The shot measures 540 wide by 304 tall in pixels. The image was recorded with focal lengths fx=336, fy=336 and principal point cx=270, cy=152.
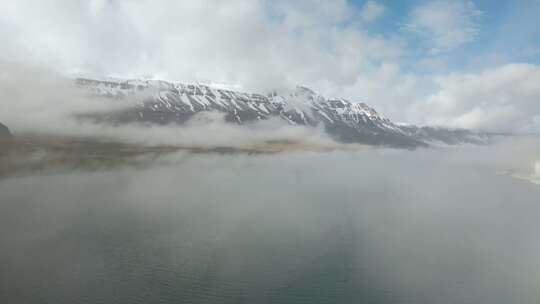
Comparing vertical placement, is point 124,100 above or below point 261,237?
above

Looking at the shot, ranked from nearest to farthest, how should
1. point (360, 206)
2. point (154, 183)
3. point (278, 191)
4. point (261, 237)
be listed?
point (261, 237)
point (360, 206)
point (278, 191)
point (154, 183)

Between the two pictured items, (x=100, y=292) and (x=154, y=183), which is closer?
(x=100, y=292)

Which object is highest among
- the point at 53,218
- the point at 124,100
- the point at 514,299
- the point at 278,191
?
the point at 124,100

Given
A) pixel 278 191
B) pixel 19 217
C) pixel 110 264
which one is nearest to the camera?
pixel 110 264

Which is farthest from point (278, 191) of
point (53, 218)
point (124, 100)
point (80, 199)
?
point (124, 100)

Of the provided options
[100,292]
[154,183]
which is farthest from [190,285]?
[154,183]

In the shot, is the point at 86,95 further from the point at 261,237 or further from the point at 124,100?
the point at 261,237
